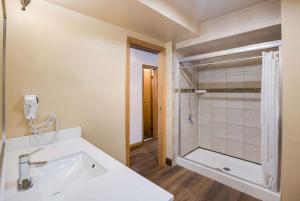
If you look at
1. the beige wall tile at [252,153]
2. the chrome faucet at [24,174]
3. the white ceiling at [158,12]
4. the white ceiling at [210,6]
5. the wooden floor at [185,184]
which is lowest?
the wooden floor at [185,184]

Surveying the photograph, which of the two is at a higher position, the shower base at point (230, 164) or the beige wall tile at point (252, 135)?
the beige wall tile at point (252, 135)

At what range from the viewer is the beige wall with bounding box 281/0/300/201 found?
1347 millimetres

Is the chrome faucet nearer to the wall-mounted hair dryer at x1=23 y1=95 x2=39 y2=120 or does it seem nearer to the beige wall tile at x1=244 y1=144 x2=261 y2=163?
the wall-mounted hair dryer at x1=23 y1=95 x2=39 y2=120

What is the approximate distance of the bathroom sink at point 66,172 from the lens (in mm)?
930

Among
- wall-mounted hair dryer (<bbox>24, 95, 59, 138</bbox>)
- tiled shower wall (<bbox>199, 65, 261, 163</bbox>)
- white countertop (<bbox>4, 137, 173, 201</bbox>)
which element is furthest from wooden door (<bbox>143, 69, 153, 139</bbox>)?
white countertop (<bbox>4, 137, 173, 201</bbox>)

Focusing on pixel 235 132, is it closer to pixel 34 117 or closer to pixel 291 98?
pixel 291 98

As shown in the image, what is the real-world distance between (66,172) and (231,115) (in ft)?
8.81

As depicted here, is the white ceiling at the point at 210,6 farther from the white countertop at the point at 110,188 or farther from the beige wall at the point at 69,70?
the white countertop at the point at 110,188

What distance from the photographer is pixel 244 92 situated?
8.57 ft

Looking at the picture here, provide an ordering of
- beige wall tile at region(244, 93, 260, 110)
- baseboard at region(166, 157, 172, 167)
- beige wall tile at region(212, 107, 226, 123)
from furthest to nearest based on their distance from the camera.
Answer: beige wall tile at region(212, 107, 226, 123) < baseboard at region(166, 157, 172, 167) < beige wall tile at region(244, 93, 260, 110)

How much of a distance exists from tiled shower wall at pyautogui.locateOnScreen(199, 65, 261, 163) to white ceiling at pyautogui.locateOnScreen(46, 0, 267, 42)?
112 cm

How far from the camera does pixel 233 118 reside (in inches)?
108

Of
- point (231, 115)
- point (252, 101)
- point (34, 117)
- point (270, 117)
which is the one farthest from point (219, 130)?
point (34, 117)

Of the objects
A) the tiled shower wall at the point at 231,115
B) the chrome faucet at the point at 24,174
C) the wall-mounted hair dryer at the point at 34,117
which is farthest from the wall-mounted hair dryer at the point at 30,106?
the tiled shower wall at the point at 231,115
